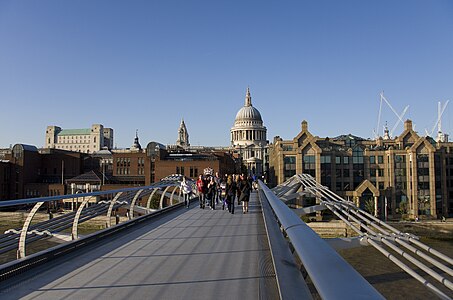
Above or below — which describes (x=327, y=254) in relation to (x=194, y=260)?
above

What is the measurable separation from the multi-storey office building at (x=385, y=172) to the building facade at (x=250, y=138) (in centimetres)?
7417

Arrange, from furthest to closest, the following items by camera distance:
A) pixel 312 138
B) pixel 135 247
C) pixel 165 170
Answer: pixel 165 170 < pixel 312 138 < pixel 135 247

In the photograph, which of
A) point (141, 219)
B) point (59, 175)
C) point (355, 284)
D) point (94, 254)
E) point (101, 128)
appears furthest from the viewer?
point (101, 128)

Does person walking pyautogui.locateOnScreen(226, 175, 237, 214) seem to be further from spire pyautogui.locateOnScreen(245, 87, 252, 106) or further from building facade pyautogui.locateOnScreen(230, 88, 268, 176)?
spire pyautogui.locateOnScreen(245, 87, 252, 106)

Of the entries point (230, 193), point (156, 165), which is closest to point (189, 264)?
point (230, 193)

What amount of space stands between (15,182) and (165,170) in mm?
25686

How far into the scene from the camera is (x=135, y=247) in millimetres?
7254

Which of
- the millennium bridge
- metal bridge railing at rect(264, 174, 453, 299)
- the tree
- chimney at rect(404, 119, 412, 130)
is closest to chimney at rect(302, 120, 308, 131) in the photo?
the tree

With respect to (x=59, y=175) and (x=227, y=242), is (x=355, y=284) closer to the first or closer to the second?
(x=227, y=242)

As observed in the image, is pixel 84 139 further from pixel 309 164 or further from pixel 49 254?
pixel 49 254

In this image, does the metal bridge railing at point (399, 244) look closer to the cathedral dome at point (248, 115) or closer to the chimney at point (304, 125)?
the chimney at point (304, 125)

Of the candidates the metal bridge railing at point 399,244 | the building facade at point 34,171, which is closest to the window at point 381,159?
the metal bridge railing at point 399,244

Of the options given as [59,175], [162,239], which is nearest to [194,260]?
[162,239]

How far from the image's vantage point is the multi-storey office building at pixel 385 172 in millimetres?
56209
